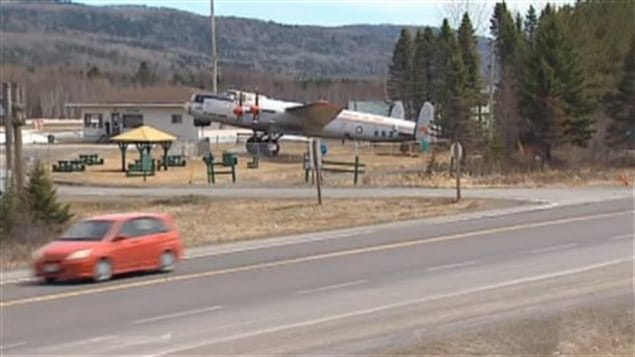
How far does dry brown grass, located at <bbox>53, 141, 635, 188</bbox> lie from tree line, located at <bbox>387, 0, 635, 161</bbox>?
3686mm

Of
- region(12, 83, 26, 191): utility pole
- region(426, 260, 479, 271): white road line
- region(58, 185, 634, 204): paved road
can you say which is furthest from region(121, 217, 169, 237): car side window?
region(58, 185, 634, 204): paved road

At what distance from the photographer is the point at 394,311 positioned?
19250 mm

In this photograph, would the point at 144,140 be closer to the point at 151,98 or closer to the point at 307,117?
the point at 307,117

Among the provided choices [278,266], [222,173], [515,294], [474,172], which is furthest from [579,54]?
[515,294]

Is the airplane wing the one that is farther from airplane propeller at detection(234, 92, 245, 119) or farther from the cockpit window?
the cockpit window

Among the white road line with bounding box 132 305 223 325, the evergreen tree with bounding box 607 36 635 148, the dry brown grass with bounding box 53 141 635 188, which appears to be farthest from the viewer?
the evergreen tree with bounding box 607 36 635 148

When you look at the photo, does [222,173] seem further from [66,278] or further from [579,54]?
[66,278]

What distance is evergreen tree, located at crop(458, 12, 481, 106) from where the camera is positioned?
91.6 meters

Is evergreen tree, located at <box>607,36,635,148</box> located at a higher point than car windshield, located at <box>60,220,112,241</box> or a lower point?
higher

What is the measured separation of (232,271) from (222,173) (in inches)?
1790

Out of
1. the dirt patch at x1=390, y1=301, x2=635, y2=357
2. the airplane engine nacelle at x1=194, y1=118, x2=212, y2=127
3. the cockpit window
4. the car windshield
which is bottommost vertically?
the dirt patch at x1=390, y1=301, x2=635, y2=357

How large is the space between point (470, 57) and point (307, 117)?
42.9 ft

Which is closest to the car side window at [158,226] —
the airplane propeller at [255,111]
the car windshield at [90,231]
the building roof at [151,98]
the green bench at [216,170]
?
the car windshield at [90,231]

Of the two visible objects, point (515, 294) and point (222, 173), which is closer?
point (515, 294)
